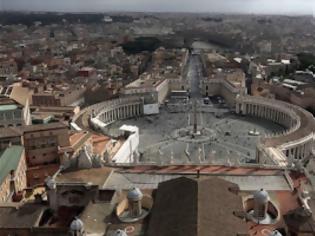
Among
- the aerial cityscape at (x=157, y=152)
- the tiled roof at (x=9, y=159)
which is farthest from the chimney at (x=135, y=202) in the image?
the tiled roof at (x=9, y=159)

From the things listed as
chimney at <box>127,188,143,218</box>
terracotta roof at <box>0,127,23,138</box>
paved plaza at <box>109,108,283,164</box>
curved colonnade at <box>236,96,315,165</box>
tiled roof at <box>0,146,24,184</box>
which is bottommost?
paved plaza at <box>109,108,283,164</box>

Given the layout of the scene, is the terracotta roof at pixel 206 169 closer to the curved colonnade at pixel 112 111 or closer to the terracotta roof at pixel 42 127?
the terracotta roof at pixel 42 127

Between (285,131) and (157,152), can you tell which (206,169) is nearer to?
(157,152)

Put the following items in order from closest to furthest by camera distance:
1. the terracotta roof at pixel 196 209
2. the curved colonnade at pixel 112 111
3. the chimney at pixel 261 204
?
the terracotta roof at pixel 196 209 < the chimney at pixel 261 204 < the curved colonnade at pixel 112 111

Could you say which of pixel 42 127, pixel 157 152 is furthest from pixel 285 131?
pixel 42 127

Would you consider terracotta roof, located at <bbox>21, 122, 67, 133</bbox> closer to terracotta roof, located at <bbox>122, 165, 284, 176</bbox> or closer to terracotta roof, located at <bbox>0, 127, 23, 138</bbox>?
terracotta roof, located at <bbox>0, 127, 23, 138</bbox>

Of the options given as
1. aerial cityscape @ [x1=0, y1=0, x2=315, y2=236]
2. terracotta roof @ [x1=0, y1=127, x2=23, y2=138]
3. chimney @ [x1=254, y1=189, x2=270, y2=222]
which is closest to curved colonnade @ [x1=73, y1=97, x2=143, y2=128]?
aerial cityscape @ [x1=0, y1=0, x2=315, y2=236]
